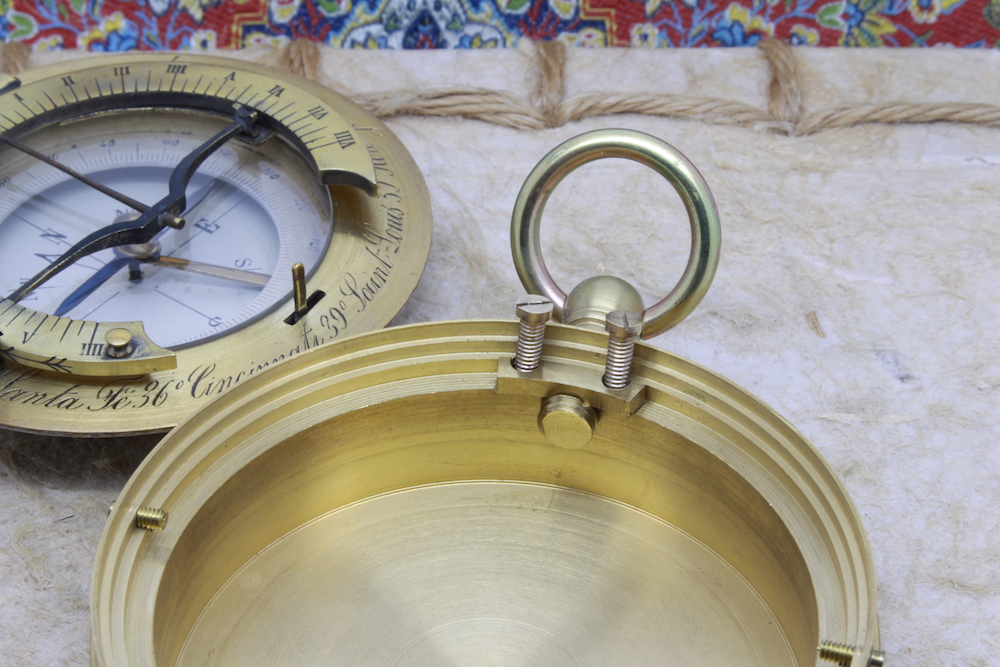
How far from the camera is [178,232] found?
0.89m

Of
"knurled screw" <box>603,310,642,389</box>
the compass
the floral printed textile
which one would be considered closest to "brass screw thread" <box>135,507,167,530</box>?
the compass

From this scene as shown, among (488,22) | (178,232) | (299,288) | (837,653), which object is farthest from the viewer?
(488,22)

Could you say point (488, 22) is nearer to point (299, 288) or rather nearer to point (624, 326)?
point (299, 288)

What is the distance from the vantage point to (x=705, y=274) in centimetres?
73

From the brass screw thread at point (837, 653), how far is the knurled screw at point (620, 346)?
192 millimetres

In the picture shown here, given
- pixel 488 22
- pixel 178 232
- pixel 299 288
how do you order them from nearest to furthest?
pixel 299 288, pixel 178 232, pixel 488 22

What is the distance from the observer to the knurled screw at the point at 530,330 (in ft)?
2.17

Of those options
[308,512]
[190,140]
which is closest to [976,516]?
[308,512]

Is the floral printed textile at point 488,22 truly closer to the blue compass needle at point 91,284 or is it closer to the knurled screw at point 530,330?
the blue compass needle at point 91,284

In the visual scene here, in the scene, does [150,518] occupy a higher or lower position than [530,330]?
lower

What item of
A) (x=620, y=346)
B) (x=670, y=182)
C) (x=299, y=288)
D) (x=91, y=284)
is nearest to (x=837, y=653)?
(x=620, y=346)

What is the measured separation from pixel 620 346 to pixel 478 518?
16 cm

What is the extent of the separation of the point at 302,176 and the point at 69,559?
1.13 ft

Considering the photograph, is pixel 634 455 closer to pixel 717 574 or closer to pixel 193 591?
pixel 717 574
